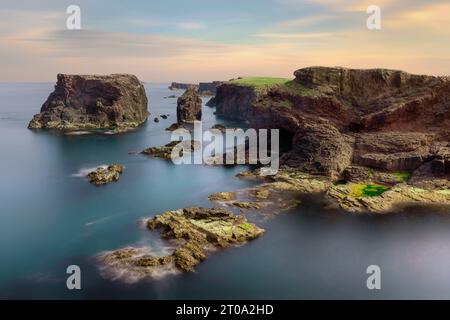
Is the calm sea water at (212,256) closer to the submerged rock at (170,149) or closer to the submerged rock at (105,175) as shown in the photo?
the submerged rock at (105,175)

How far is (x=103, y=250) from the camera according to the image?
5291 centimetres

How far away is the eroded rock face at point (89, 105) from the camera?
160m

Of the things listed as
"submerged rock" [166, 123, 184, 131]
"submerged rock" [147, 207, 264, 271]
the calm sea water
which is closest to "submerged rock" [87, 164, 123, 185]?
the calm sea water

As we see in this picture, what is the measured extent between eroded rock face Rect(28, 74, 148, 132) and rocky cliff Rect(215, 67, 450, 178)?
76292 mm

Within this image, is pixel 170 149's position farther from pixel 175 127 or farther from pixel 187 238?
pixel 187 238

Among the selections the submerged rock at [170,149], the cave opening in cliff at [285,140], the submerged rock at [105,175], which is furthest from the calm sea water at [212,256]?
the submerged rock at [170,149]

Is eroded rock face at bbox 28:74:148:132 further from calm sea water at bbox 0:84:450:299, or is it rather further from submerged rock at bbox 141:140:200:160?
calm sea water at bbox 0:84:450:299

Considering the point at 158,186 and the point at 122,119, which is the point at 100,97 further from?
the point at 158,186

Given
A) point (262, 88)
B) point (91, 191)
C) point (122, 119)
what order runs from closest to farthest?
point (91, 191) < point (122, 119) < point (262, 88)

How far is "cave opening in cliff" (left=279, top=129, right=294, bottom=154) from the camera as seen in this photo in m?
102

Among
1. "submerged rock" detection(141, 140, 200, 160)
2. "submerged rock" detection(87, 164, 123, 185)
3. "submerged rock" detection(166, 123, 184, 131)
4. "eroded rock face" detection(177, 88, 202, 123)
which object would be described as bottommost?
"submerged rock" detection(87, 164, 123, 185)
